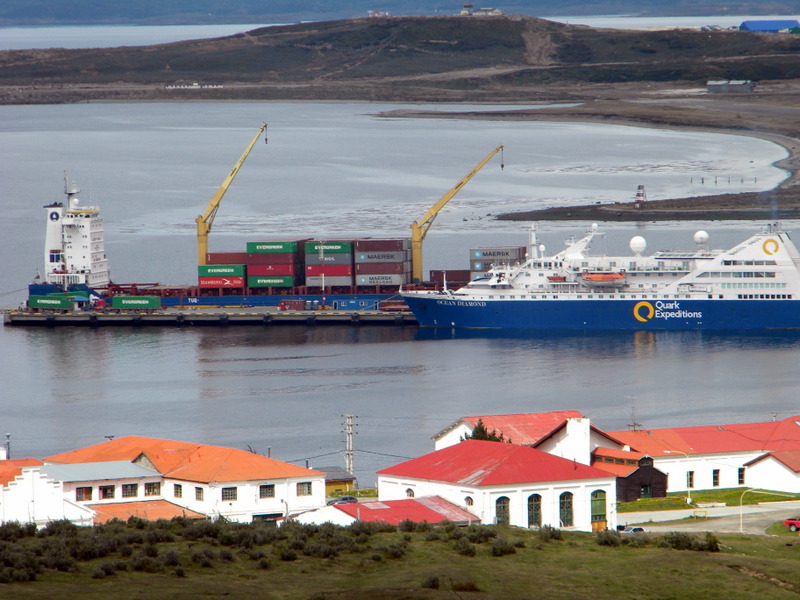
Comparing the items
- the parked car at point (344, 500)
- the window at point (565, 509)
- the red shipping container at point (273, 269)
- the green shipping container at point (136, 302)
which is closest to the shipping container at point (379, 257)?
the red shipping container at point (273, 269)

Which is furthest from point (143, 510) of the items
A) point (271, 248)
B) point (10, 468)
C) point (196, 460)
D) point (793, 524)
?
point (271, 248)

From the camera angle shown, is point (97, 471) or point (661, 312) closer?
point (97, 471)

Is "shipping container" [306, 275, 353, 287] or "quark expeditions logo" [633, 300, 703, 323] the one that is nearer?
"quark expeditions logo" [633, 300, 703, 323]

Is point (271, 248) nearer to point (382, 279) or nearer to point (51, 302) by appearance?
point (382, 279)

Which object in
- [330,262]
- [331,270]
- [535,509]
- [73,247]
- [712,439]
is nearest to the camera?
[535,509]

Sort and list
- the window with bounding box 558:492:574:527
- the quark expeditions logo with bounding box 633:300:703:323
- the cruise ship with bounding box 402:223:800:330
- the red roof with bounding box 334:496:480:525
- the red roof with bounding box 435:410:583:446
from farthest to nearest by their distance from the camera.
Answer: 1. the quark expeditions logo with bounding box 633:300:703:323
2. the cruise ship with bounding box 402:223:800:330
3. the red roof with bounding box 435:410:583:446
4. the window with bounding box 558:492:574:527
5. the red roof with bounding box 334:496:480:525

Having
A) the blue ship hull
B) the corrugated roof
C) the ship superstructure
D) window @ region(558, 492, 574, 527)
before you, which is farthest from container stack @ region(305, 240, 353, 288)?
window @ region(558, 492, 574, 527)

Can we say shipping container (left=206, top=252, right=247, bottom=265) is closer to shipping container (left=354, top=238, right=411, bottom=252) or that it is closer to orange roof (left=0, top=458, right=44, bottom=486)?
shipping container (left=354, top=238, right=411, bottom=252)
